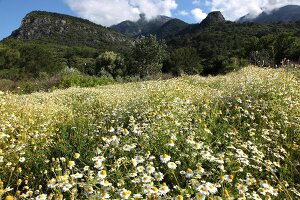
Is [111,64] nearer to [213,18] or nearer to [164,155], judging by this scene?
[164,155]

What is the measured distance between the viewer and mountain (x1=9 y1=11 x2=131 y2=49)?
133 meters

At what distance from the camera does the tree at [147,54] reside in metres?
40.8

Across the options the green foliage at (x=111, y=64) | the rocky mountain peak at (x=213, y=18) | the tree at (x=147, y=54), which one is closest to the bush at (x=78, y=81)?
the tree at (x=147, y=54)

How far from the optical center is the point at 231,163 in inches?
118

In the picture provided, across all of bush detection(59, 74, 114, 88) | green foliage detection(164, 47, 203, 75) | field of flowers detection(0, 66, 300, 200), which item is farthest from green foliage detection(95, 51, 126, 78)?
field of flowers detection(0, 66, 300, 200)

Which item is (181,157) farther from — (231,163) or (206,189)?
(206,189)

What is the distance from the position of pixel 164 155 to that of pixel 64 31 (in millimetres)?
147439

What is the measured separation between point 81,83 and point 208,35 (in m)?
65.7

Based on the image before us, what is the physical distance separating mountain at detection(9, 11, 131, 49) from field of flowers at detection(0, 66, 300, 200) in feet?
415

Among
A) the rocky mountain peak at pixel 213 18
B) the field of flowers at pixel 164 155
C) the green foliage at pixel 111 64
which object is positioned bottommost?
the field of flowers at pixel 164 155

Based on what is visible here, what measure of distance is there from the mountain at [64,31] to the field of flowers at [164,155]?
415 feet

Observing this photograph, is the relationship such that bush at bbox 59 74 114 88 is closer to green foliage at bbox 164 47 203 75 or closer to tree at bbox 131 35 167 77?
tree at bbox 131 35 167 77

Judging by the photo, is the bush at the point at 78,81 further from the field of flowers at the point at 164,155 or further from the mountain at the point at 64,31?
the mountain at the point at 64,31

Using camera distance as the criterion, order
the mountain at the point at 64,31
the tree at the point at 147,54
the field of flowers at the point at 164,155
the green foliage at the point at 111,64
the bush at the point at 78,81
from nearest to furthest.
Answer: the field of flowers at the point at 164,155 → the bush at the point at 78,81 → the tree at the point at 147,54 → the green foliage at the point at 111,64 → the mountain at the point at 64,31
